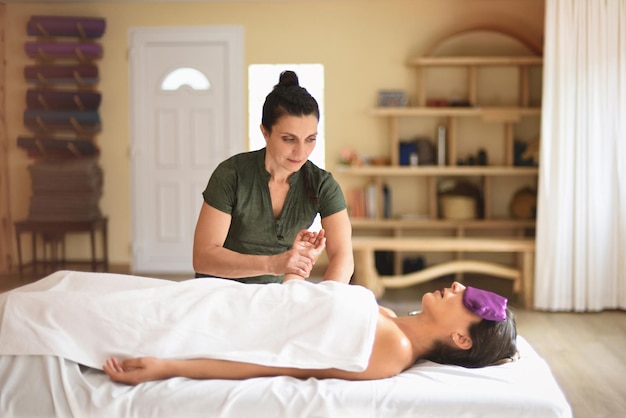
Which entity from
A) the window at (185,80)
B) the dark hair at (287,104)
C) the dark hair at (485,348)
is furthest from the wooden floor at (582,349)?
the window at (185,80)

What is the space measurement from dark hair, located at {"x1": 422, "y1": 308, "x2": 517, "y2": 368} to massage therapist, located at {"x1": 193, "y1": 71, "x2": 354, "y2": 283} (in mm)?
432

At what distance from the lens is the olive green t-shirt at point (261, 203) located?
2.43m

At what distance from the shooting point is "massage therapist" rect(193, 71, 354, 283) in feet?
7.51

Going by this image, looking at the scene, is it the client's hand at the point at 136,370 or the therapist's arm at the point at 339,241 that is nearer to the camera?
the client's hand at the point at 136,370

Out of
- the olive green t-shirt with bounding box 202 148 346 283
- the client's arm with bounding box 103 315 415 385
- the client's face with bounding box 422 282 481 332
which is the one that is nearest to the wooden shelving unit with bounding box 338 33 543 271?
the olive green t-shirt with bounding box 202 148 346 283

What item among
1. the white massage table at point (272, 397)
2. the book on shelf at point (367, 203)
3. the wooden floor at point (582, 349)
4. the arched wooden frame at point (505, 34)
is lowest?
the wooden floor at point (582, 349)

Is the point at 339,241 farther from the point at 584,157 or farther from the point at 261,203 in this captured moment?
the point at 584,157

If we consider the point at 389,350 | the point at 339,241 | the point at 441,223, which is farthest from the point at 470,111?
the point at 389,350

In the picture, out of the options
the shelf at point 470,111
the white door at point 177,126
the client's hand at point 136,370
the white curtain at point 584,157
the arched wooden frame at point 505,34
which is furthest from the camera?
the white door at point 177,126

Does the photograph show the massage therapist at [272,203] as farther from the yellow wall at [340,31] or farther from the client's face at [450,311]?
the yellow wall at [340,31]

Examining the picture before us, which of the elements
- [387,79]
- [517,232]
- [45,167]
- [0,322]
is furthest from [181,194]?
[0,322]

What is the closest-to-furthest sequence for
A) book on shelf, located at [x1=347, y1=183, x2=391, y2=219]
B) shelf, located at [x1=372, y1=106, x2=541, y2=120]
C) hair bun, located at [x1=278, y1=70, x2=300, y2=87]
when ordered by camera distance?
hair bun, located at [x1=278, y1=70, x2=300, y2=87] < shelf, located at [x1=372, y1=106, x2=541, y2=120] < book on shelf, located at [x1=347, y1=183, x2=391, y2=219]

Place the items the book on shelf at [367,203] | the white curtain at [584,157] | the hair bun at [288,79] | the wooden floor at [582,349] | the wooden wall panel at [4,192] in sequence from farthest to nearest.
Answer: the wooden wall panel at [4,192] < the book on shelf at [367,203] < the white curtain at [584,157] < the wooden floor at [582,349] < the hair bun at [288,79]

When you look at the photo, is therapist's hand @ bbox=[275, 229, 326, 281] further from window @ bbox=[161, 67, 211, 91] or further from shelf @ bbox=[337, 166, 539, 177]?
window @ bbox=[161, 67, 211, 91]
